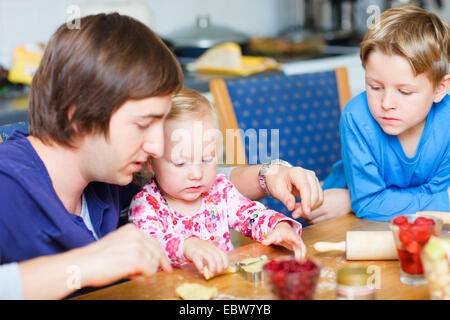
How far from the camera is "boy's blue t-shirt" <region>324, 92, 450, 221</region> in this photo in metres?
1.38

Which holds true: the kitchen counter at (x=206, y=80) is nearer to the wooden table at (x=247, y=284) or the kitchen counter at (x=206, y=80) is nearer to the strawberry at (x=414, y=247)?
the wooden table at (x=247, y=284)

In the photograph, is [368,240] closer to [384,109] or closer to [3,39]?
[384,109]

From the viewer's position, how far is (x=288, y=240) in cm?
106

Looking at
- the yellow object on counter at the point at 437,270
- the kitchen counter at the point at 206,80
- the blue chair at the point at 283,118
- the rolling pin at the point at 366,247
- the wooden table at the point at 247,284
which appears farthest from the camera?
the kitchen counter at the point at 206,80

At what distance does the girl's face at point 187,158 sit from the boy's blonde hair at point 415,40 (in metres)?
0.45

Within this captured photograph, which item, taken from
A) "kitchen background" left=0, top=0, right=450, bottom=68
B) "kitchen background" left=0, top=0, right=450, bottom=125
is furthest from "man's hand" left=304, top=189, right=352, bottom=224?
"kitchen background" left=0, top=0, right=450, bottom=68

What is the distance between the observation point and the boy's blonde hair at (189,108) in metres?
1.20

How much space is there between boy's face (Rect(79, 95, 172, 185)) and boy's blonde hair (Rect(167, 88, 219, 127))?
177 mm

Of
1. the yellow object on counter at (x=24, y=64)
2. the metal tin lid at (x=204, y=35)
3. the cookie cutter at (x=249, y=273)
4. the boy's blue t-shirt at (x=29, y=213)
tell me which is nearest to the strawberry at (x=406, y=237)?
the cookie cutter at (x=249, y=273)

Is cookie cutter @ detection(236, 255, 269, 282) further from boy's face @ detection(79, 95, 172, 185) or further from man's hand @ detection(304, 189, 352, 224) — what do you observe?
man's hand @ detection(304, 189, 352, 224)

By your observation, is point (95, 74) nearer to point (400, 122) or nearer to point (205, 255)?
point (205, 255)

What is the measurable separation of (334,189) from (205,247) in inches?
22.9
